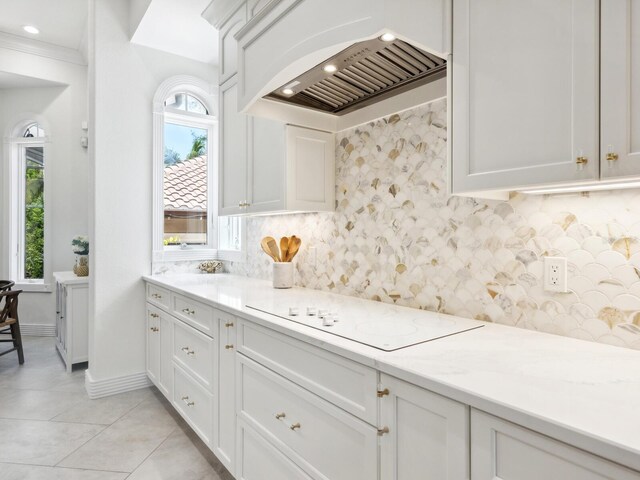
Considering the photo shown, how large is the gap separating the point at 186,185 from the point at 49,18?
2.36m

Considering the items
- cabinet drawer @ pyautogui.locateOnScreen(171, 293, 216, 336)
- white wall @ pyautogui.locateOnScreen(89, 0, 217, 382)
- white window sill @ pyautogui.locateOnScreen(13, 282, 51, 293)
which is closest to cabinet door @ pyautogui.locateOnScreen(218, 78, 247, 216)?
cabinet drawer @ pyautogui.locateOnScreen(171, 293, 216, 336)

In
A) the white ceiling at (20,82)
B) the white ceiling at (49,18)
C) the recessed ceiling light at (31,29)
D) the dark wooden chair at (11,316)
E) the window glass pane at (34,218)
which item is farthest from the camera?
the window glass pane at (34,218)

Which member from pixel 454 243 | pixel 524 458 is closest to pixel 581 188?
pixel 454 243

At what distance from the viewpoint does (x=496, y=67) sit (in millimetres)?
1114

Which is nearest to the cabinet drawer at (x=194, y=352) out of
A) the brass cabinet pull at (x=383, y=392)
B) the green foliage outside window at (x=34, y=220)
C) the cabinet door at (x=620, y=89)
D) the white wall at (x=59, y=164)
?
the brass cabinet pull at (x=383, y=392)

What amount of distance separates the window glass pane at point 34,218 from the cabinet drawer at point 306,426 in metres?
4.56

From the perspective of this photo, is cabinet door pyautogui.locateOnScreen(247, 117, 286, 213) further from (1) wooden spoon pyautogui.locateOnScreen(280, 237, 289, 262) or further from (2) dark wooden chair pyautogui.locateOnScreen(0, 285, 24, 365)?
(2) dark wooden chair pyautogui.locateOnScreen(0, 285, 24, 365)

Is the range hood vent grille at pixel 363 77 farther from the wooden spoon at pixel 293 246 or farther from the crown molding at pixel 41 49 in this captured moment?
the crown molding at pixel 41 49

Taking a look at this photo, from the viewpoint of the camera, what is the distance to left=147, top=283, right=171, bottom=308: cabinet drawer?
2.68 metres

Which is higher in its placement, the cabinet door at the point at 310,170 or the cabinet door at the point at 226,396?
the cabinet door at the point at 310,170

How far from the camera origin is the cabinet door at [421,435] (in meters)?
0.87

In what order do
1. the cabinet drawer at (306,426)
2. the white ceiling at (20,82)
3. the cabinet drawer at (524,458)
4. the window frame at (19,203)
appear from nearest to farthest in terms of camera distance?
the cabinet drawer at (524,458)
the cabinet drawer at (306,426)
the white ceiling at (20,82)
the window frame at (19,203)

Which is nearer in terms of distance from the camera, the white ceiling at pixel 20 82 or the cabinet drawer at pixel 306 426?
the cabinet drawer at pixel 306 426

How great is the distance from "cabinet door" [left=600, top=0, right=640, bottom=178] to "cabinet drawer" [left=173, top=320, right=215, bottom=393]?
1785 mm
